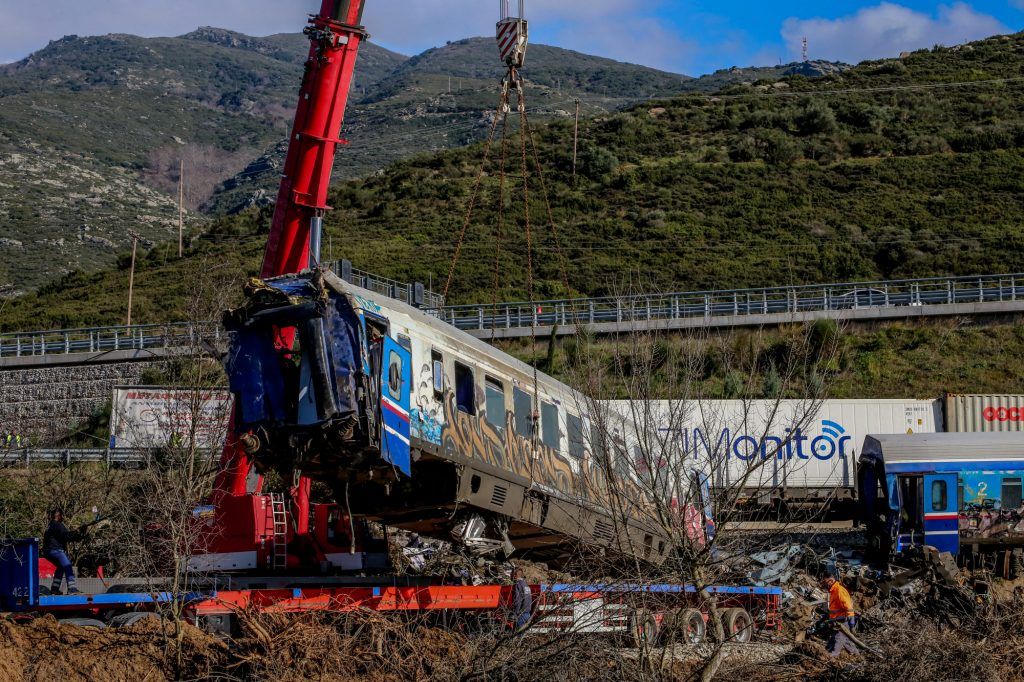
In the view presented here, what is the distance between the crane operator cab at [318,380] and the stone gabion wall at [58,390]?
95.0ft

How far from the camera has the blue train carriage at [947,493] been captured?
25.2 meters

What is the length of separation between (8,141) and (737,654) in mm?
133872

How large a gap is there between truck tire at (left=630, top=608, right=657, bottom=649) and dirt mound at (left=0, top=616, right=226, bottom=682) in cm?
482

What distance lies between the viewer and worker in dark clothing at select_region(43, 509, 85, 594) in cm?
1631

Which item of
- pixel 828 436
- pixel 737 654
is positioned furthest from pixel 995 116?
pixel 737 654

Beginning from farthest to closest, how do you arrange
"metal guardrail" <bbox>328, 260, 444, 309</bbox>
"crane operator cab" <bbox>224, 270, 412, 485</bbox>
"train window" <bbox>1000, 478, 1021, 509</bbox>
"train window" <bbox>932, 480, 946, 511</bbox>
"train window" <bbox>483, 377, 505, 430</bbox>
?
"metal guardrail" <bbox>328, 260, 444, 309</bbox>, "train window" <bbox>1000, 478, 1021, 509</bbox>, "train window" <bbox>932, 480, 946, 511</bbox>, "train window" <bbox>483, 377, 505, 430</bbox>, "crane operator cab" <bbox>224, 270, 412, 485</bbox>

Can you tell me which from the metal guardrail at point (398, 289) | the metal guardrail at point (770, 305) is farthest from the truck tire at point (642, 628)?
the metal guardrail at point (770, 305)

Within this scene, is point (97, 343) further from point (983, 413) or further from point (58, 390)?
point (983, 413)

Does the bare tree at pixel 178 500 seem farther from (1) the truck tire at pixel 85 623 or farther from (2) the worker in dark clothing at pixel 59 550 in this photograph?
(2) the worker in dark clothing at pixel 59 550

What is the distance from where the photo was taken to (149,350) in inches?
1655

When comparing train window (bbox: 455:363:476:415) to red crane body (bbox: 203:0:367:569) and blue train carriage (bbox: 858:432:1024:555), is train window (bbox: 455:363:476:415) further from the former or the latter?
blue train carriage (bbox: 858:432:1024:555)

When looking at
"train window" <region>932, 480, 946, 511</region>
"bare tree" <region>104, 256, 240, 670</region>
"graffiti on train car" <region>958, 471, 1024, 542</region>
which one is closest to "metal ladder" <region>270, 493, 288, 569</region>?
"bare tree" <region>104, 256, 240, 670</region>

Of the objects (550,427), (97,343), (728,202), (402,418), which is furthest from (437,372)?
(728,202)

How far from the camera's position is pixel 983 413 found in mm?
34125
